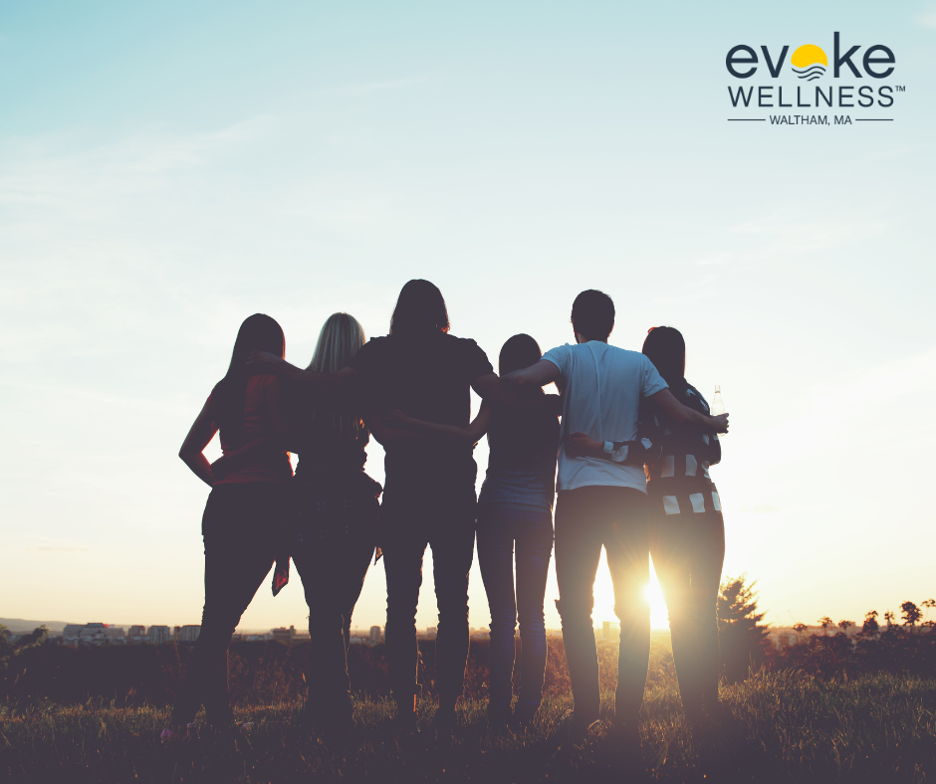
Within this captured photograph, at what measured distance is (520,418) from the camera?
3.92m

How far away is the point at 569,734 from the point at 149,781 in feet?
6.41

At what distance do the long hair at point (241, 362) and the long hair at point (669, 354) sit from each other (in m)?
2.38

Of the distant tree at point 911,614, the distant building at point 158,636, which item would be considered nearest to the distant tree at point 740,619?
the distant tree at point 911,614

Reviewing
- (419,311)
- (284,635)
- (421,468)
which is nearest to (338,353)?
(419,311)

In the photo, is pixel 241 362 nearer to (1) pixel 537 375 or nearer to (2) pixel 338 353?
(2) pixel 338 353

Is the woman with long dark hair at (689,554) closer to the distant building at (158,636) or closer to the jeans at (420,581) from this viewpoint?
the jeans at (420,581)

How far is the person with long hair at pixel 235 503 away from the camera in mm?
3654

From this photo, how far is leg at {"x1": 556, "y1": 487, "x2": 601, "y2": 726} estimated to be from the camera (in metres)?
3.48

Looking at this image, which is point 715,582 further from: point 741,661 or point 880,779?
point 741,661

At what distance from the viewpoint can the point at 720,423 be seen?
3941 mm

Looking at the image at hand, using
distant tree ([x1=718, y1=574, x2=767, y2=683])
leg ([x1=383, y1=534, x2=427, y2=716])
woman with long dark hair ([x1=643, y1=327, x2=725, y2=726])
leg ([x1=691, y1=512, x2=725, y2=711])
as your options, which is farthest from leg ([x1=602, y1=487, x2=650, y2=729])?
distant tree ([x1=718, y1=574, x2=767, y2=683])

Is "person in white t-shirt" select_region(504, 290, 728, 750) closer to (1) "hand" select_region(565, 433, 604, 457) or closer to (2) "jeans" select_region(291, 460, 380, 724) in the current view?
(1) "hand" select_region(565, 433, 604, 457)

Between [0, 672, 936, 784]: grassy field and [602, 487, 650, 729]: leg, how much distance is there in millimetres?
302

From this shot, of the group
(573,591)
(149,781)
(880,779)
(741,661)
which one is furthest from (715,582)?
(741,661)
